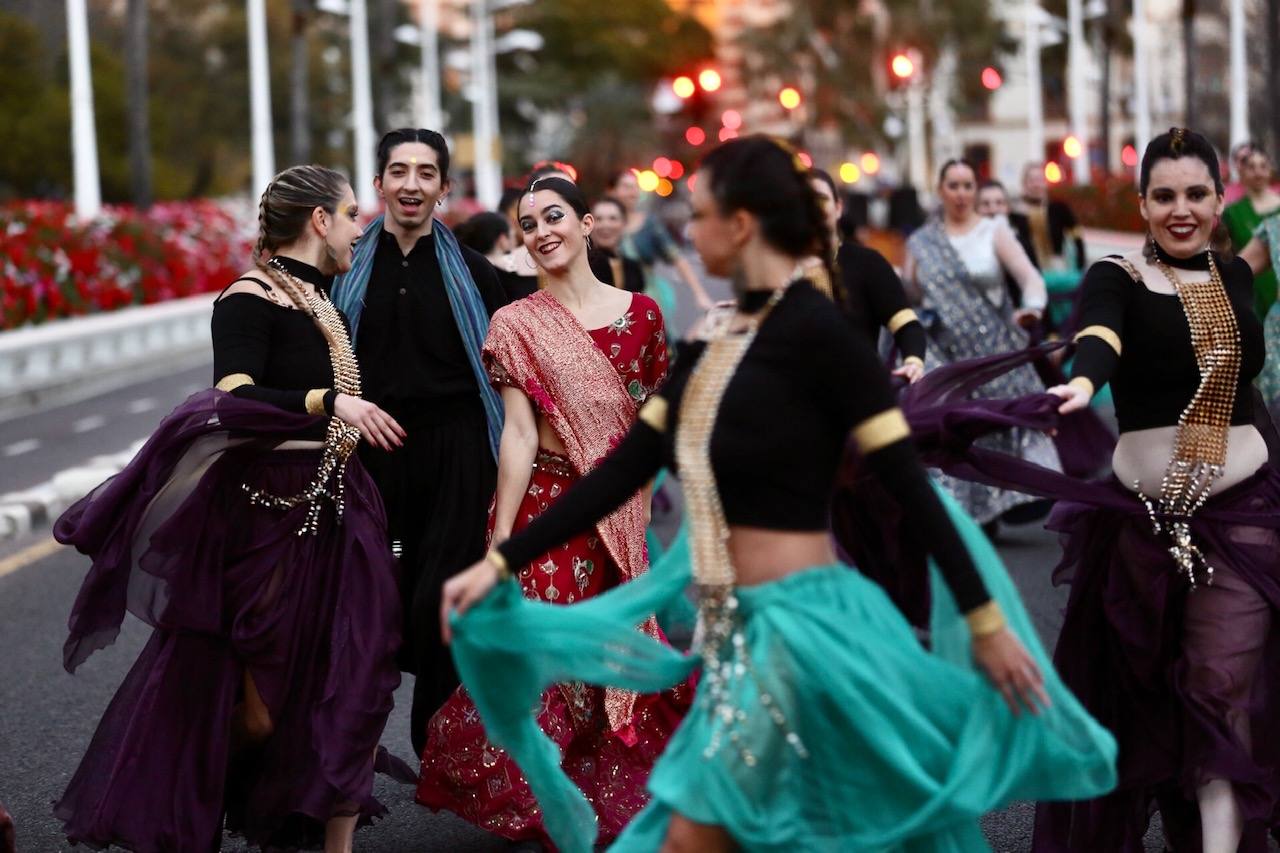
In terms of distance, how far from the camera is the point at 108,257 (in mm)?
27672

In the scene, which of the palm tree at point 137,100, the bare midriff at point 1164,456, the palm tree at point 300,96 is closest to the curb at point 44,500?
the bare midriff at point 1164,456

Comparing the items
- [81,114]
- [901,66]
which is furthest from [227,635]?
[901,66]

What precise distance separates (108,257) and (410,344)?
21.9 metres

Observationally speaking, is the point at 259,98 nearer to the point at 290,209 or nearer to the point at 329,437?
the point at 290,209

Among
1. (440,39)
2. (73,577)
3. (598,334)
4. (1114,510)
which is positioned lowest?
(73,577)

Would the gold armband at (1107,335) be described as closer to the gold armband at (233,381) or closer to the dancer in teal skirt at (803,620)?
the dancer in teal skirt at (803,620)

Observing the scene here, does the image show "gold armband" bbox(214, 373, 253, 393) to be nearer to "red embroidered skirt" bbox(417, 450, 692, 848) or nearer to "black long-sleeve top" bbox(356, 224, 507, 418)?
"black long-sleeve top" bbox(356, 224, 507, 418)

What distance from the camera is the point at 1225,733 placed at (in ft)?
17.7

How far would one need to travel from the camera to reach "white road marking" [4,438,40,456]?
57.6 ft

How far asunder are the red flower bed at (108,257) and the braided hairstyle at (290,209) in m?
17.4

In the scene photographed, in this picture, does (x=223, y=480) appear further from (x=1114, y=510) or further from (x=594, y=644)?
(x=1114, y=510)

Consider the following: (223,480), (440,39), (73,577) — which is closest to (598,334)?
(223,480)

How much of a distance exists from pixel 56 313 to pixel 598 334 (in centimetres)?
1978

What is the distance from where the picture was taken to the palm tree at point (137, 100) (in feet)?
121
